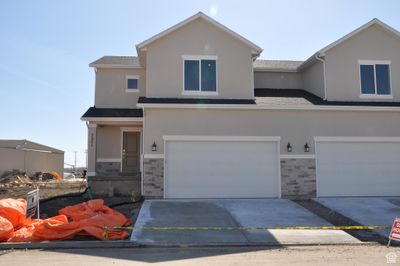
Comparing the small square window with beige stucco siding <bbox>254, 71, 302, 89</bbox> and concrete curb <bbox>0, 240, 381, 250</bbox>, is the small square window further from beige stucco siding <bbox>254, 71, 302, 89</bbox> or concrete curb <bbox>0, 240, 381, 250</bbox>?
concrete curb <bbox>0, 240, 381, 250</bbox>

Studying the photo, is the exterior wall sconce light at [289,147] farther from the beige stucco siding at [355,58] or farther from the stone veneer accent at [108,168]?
the stone veneer accent at [108,168]

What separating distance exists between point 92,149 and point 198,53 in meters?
6.56

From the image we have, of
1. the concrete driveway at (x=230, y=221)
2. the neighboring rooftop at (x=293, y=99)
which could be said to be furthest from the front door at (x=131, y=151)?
the neighboring rooftop at (x=293, y=99)

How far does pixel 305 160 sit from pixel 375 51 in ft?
20.5

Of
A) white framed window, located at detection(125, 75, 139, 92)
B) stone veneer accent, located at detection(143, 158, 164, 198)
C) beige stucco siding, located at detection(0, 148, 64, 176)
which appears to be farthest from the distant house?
stone veneer accent, located at detection(143, 158, 164, 198)

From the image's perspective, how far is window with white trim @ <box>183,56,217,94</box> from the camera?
1514cm

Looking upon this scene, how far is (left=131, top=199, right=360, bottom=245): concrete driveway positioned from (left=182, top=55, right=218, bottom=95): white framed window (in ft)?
15.3

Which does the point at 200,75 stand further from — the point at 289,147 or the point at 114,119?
the point at 289,147

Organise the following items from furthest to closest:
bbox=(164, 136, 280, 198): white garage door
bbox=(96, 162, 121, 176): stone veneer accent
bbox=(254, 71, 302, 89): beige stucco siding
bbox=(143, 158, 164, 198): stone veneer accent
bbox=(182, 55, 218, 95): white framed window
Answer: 1. bbox=(254, 71, 302, 89): beige stucco siding
2. bbox=(96, 162, 121, 176): stone veneer accent
3. bbox=(182, 55, 218, 95): white framed window
4. bbox=(164, 136, 280, 198): white garage door
5. bbox=(143, 158, 164, 198): stone veneer accent

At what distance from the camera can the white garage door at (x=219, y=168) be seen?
14.0 metres

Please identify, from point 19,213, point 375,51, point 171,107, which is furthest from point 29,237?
point 375,51

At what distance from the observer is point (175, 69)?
15.1 meters

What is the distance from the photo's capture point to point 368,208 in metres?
12.5

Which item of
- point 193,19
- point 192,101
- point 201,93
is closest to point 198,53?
point 193,19
